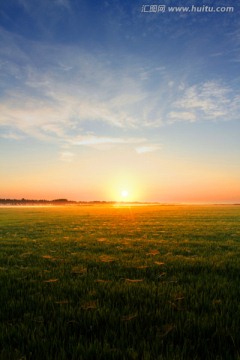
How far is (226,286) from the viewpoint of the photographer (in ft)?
18.6

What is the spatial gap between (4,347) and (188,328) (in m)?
2.43

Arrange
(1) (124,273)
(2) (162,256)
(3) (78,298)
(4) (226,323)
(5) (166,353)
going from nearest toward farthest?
(5) (166,353)
(4) (226,323)
(3) (78,298)
(1) (124,273)
(2) (162,256)

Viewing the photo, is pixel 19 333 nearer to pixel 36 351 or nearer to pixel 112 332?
pixel 36 351

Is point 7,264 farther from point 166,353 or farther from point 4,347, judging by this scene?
point 166,353

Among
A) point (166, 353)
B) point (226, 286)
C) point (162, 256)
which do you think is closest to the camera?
point (166, 353)

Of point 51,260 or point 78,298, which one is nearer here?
point 78,298

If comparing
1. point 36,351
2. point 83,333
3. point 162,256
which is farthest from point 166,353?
point 162,256

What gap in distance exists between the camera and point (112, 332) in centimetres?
358

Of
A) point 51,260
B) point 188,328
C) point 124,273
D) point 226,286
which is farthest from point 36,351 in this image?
point 51,260

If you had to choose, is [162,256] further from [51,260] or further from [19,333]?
[19,333]

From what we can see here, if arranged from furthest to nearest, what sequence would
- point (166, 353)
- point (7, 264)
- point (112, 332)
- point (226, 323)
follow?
point (7, 264)
point (226, 323)
point (112, 332)
point (166, 353)

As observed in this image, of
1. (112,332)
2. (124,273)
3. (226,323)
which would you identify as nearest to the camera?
(112,332)

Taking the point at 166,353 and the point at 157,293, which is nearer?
the point at 166,353

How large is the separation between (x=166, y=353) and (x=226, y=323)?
1.28 metres
